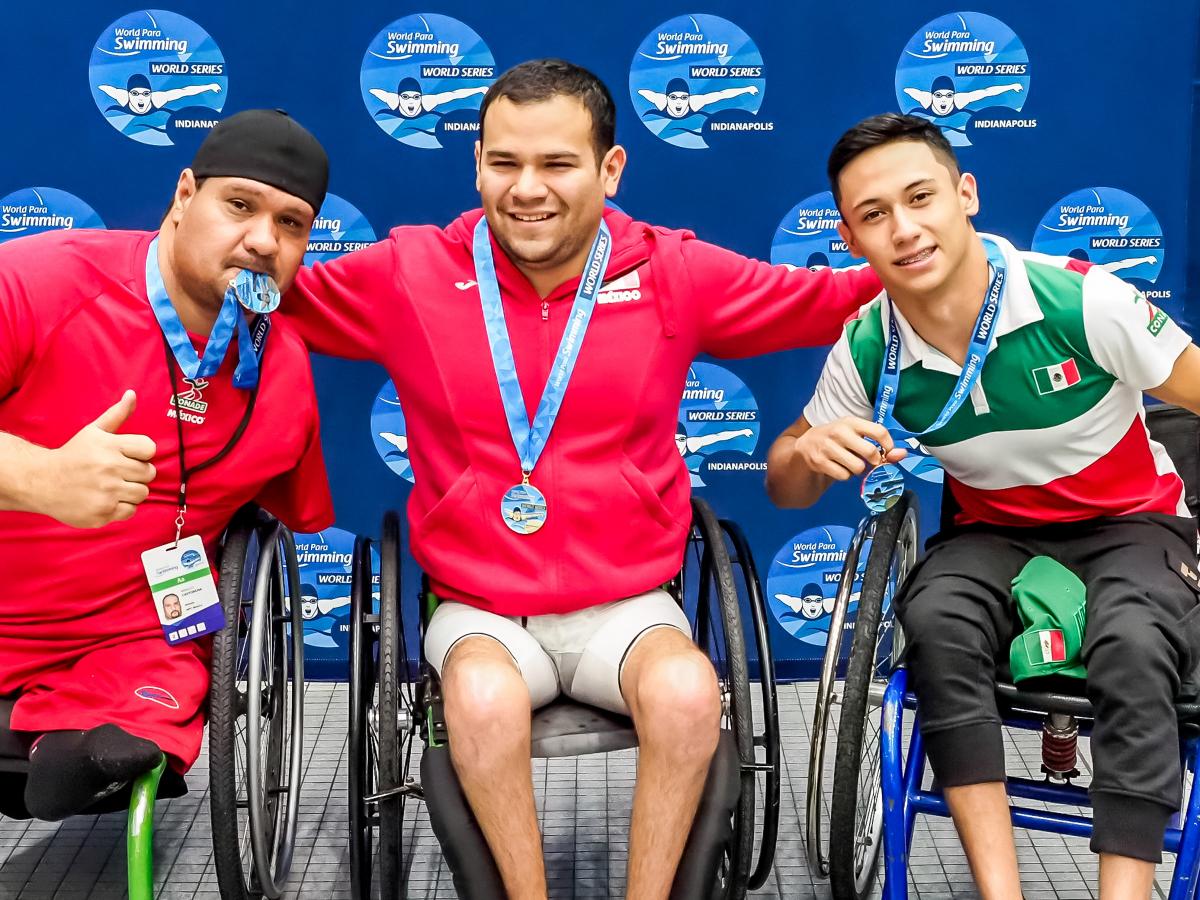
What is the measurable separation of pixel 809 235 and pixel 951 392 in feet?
2.94

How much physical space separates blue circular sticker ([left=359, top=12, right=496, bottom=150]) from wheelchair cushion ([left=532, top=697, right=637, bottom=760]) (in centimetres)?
146

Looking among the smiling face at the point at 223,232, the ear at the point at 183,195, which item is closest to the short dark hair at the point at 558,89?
the smiling face at the point at 223,232

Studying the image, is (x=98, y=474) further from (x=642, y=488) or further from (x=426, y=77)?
(x=426, y=77)

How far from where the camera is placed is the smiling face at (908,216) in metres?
2.15

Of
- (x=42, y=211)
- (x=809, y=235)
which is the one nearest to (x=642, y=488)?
(x=809, y=235)

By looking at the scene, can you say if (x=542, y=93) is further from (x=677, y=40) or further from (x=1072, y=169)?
(x=1072, y=169)

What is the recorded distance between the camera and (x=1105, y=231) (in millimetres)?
3029

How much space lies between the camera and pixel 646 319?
2.26 m

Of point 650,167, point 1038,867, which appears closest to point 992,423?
point 1038,867

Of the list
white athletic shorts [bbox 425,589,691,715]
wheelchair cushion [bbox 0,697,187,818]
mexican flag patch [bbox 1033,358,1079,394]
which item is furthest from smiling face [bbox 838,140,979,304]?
wheelchair cushion [bbox 0,697,187,818]

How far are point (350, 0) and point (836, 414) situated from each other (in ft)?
4.88

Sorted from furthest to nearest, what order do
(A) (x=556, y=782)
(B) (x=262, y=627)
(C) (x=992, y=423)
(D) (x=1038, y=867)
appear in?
(A) (x=556, y=782) < (D) (x=1038, y=867) < (C) (x=992, y=423) < (B) (x=262, y=627)

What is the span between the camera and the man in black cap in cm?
206

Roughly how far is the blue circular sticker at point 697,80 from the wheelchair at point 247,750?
1.32m
